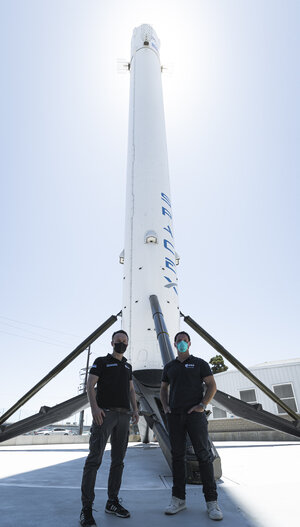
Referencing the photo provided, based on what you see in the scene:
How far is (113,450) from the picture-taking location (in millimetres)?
2920

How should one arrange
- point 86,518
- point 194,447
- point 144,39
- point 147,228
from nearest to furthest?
1. point 86,518
2. point 194,447
3. point 147,228
4. point 144,39

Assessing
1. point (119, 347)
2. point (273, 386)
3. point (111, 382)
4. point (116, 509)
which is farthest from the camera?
point (273, 386)

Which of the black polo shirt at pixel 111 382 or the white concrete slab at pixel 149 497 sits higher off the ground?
the black polo shirt at pixel 111 382

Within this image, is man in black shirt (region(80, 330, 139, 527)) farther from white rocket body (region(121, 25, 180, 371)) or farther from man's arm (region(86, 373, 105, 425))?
white rocket body (region(121, 25, 180, 371))

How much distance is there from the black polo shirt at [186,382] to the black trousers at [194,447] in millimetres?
102

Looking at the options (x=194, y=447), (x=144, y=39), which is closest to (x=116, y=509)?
(x=194, y=447)

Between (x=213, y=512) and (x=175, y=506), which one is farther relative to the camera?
(x=175, y=506)

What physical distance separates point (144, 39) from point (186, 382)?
14.6 metres

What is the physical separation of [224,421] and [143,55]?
687 inches

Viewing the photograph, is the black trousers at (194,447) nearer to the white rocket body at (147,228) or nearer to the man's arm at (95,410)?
the man's arm at (95,410)

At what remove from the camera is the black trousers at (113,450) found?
2.59m

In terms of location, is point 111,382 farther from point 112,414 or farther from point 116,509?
point 116,509

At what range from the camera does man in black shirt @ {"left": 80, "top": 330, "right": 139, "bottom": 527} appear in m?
2.65

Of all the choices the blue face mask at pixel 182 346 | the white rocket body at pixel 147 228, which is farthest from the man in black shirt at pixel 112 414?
the white rocket body at pixel 147 228
